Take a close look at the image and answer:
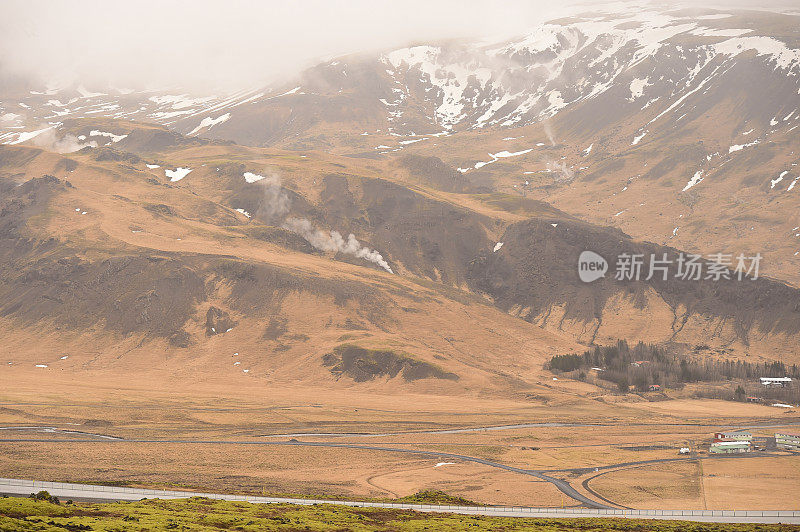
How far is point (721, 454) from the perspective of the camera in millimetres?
128375

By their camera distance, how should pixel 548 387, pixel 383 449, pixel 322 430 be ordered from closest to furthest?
1. pixel 383 449
2. pixel 322 430
3. pixel 548 387

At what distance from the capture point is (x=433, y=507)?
8669 cm

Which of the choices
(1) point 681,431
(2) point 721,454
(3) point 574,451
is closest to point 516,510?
(3) point 574,451

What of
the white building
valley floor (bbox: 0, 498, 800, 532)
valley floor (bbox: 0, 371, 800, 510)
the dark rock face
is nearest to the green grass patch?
valley floor (bbox: 0, 498, 800, 532)

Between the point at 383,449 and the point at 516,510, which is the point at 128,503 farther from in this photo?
the point at 383,449

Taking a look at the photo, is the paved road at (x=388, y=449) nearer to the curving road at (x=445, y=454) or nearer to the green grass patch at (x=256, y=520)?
the curving road at (x=445, y=454)

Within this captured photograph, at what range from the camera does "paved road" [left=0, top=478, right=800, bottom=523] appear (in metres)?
77.4

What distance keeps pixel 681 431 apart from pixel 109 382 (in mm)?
120252

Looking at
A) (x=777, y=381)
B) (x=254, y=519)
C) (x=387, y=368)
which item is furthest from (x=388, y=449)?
(x=777, y=381)

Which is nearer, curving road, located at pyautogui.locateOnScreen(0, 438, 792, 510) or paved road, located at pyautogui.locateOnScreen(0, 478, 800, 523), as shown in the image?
paved road, located at pyautogui.locateOnScreen(0, 478, 800, 523)

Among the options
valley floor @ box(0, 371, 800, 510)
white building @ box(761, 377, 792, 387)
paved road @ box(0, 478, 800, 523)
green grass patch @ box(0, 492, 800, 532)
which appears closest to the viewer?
green grass patch @ box(0, 492, 800, 532)

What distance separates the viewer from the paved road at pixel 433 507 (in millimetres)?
77350

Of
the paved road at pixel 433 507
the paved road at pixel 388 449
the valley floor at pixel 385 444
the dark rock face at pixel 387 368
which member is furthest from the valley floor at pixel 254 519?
the dark rock face at pixel 387 368

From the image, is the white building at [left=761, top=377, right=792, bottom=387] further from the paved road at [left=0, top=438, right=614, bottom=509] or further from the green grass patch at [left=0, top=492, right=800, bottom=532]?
the green grass patch at [left=0, top=492, right=800, bottom=532]
